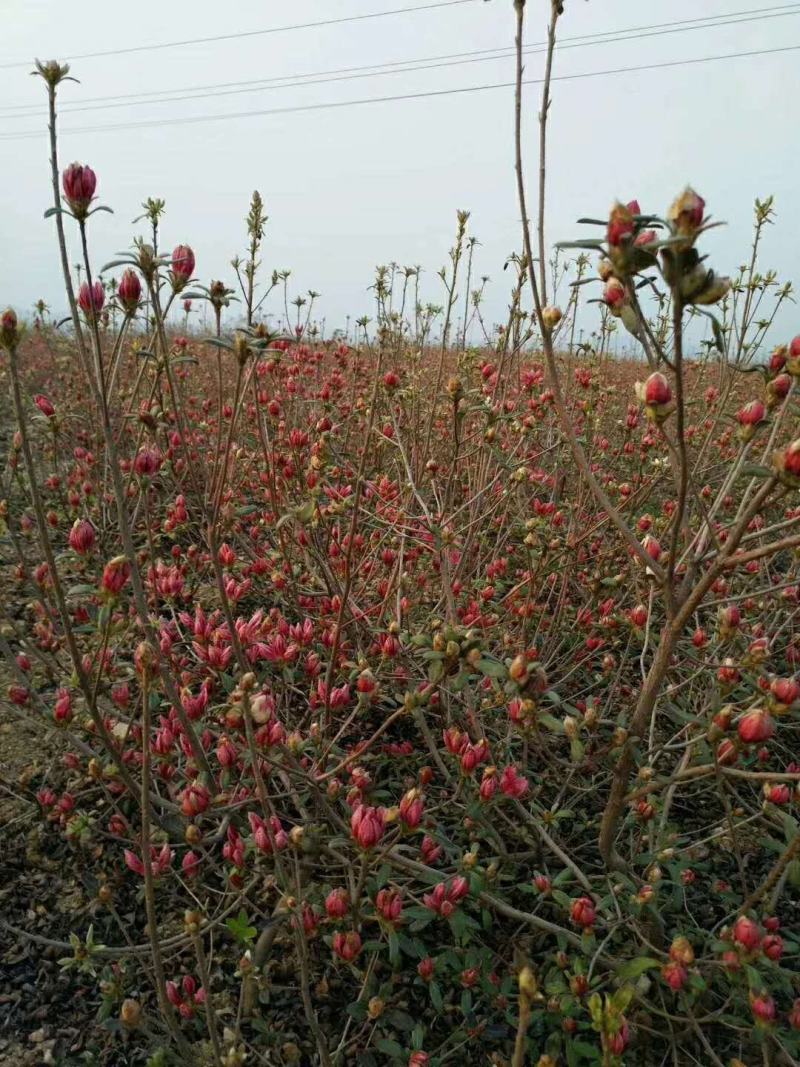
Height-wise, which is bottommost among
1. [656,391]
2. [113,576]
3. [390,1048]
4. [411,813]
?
[390,1048]

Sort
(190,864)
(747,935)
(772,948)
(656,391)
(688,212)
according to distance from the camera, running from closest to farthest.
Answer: (688,212) < (656,391) < (747,935) < (772,948) < (190,864)

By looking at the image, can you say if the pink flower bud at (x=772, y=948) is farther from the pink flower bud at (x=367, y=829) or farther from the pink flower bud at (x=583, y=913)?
the pink flower bud at (x=367, y=829)

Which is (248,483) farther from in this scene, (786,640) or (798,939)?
(798,939)

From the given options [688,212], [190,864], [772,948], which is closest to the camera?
[688,212]

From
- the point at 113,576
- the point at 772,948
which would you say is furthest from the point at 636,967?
the point at 113,576

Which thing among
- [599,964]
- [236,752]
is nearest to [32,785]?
[236,752]

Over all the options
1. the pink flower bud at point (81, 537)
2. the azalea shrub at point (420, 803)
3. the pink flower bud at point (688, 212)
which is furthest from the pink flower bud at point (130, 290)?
the pink flower bud at point (688, 212)

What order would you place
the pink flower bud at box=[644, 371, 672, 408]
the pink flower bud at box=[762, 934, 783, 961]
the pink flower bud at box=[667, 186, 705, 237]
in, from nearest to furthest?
1. the pink flower bud at box=[667, 186, 705, 237]
2. the pink flower bud at box=[644, 371, 672, 408]
3. the pink flower bud at box=[762, 934, 783, 961]

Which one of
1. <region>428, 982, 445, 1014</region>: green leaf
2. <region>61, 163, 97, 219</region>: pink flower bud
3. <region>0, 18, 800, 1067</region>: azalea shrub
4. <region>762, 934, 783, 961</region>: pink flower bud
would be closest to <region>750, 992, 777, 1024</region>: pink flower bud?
<region>0, 18, 800, 1067</region>: azalea shrub

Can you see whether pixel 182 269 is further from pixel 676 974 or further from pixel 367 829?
pixel 676 974

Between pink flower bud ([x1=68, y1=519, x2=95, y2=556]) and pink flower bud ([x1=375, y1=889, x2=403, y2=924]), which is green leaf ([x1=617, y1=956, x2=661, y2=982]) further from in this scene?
pink flower bud ([x1=68, y1=519, x2=95, y2=556])

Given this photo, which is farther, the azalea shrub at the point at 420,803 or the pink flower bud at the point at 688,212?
the azalea shrub at the point at 420,803

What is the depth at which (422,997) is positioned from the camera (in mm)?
1459

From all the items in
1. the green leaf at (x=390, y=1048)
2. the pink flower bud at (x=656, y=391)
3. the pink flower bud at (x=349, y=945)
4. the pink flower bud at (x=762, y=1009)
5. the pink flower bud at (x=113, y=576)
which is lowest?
the green leaf at (x=390, y=1048)
